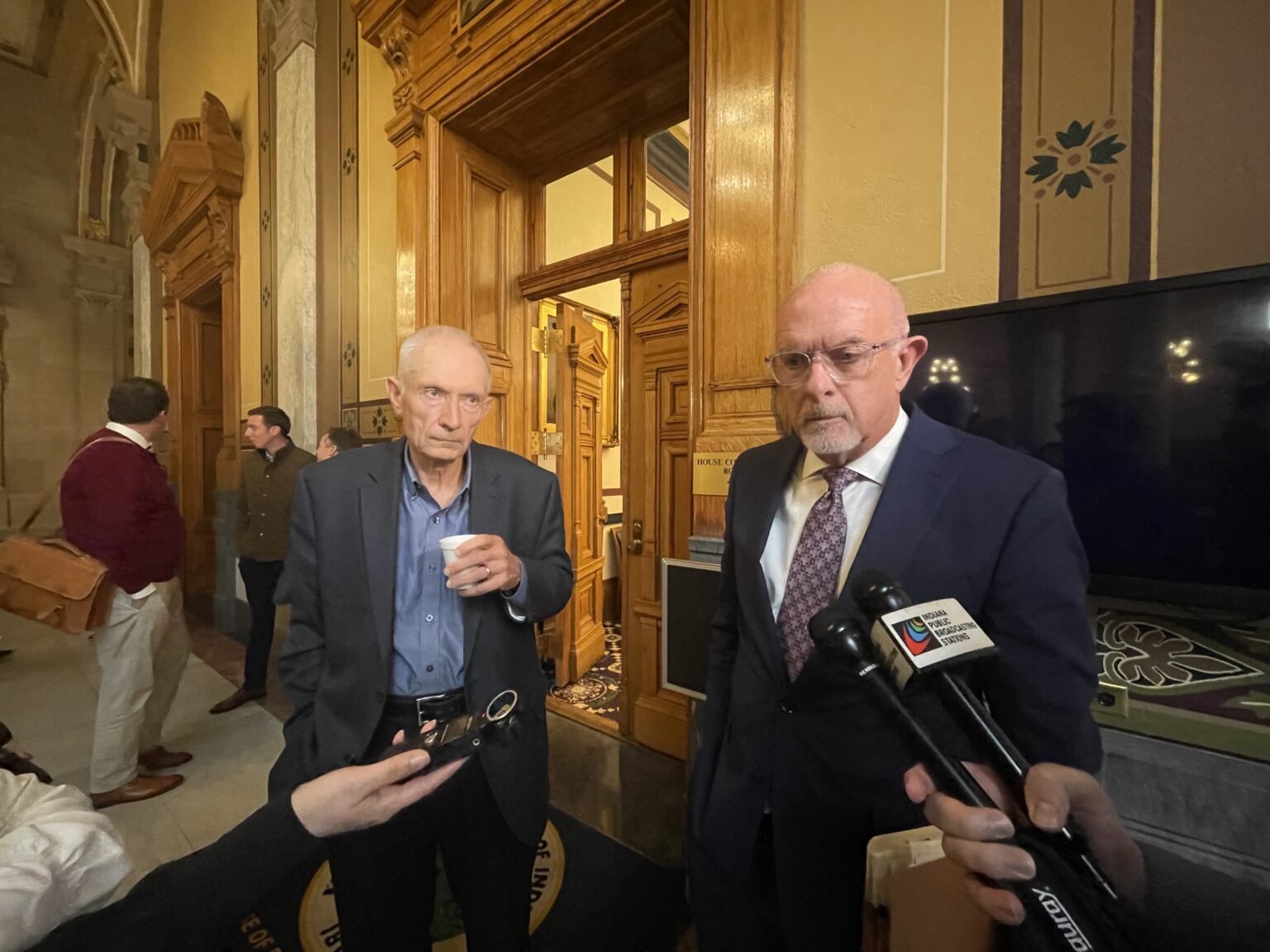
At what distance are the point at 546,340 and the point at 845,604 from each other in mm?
3072

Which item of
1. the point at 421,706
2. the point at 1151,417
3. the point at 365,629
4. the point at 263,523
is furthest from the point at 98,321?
the point at 1151,417

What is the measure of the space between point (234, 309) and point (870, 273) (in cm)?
594

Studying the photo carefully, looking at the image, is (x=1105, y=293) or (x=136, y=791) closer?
(x=1105, y=293)

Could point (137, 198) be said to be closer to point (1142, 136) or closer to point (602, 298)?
point (602, 298)

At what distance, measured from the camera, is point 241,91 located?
4773 millimetres

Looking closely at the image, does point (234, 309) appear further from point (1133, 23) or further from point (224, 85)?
point (1133, 23)

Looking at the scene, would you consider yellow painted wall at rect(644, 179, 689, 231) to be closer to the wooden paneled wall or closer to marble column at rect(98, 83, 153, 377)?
the wooden paneled wall

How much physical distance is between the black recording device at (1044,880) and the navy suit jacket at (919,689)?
0.12m

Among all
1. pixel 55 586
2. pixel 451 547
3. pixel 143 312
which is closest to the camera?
pixel 451 547

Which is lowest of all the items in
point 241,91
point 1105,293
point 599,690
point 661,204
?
point 599,690

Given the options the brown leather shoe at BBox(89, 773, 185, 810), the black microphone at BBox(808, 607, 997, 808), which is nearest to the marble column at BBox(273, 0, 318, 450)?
the brown leather shoe at BBox(89, 773, 185, 810)

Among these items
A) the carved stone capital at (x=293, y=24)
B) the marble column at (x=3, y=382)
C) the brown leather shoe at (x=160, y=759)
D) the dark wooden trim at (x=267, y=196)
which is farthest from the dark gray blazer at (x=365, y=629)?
the marble column at (x=3, y=382)

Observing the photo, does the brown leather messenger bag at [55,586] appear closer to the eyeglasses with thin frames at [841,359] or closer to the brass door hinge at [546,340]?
the brass door hinge at [546,340]

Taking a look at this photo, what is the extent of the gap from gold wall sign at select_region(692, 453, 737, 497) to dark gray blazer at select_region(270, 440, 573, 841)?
75cm
